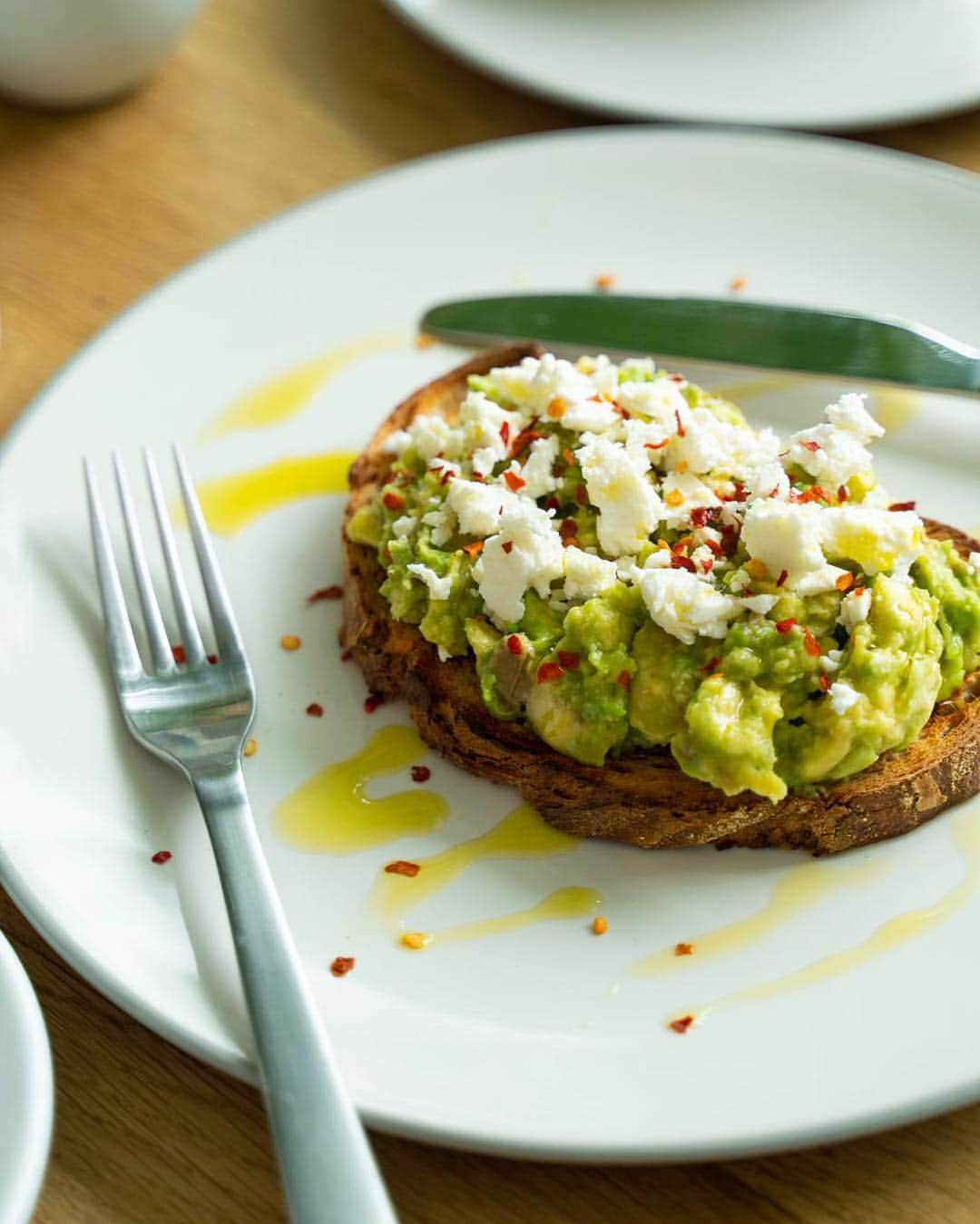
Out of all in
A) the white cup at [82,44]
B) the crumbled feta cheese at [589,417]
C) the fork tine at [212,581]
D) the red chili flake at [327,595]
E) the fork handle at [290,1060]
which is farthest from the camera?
the white cup at [82,44]

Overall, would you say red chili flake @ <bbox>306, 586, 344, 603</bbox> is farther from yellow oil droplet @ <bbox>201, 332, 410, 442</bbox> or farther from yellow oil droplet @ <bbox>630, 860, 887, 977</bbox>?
yellow oil droplet @ <bbox>630, 860, 887, 977</bbox>

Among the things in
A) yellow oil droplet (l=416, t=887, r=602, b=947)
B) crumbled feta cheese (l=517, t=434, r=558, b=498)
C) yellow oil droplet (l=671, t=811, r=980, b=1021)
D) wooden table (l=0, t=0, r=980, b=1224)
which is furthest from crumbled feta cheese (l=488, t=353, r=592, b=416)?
wooden table (l=0, t=0, r=980, b=1224)

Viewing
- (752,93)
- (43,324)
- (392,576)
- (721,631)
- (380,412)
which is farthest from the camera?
(752,93)

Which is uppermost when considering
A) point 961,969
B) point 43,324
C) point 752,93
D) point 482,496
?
point 752,93

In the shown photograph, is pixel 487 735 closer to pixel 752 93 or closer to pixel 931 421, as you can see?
pixel 931 421

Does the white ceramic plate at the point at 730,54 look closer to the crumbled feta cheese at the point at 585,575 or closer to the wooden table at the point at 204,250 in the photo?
the wooden table at the point at 204,250

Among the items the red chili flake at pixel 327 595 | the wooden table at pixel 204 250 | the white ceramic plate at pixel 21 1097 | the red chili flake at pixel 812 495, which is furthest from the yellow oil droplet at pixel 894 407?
the white ceramic plate at pixel 21 1097

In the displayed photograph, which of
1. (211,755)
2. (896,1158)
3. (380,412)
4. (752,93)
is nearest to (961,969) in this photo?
(896,1158)
